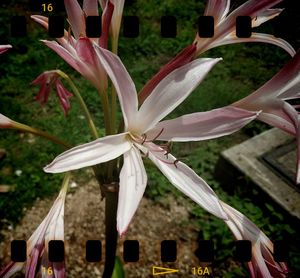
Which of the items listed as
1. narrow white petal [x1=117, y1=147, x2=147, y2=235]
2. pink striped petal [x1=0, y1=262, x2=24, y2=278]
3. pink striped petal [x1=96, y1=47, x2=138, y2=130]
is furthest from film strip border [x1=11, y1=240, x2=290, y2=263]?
pink striped petal [x1=96, y1=47, x2=138, y2=130]

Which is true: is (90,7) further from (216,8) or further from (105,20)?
(216,8)

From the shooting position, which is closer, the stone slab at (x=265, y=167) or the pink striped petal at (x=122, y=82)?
the pink striped petal at (x=122, y=82)

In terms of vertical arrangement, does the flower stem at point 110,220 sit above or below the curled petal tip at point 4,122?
below

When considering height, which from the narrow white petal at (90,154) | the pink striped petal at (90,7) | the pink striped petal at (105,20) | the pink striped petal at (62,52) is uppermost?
the pink striped petal at (90,7)

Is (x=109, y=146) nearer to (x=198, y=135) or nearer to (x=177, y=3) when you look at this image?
(x=198, y=135)

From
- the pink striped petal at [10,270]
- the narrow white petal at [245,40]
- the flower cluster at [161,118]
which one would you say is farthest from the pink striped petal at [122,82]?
the pink striped petal at [10,270]

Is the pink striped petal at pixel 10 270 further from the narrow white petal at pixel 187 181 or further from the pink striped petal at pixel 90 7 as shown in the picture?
the pink striped petal at pixel 90 7

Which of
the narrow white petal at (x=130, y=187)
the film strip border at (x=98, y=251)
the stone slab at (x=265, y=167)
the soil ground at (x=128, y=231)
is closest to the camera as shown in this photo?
the narrow white petal at (x=130, y=187)
